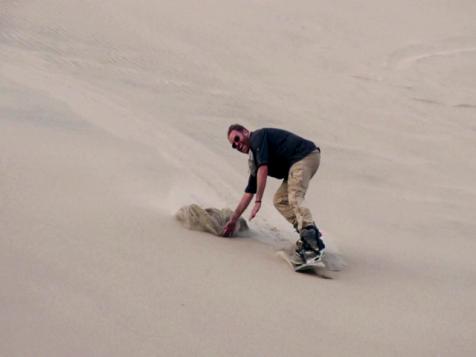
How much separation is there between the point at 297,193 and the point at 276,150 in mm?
369

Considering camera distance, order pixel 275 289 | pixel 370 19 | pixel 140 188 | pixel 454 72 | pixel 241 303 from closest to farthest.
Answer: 1. pixel 241 303
2. pixel 275 289
3. pixel 140 188
4. pixel 454 72
5. pixel 370 19

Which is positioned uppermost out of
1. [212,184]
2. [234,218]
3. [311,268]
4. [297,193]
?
[297,193]

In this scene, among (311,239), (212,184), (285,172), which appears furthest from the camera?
(212,184)

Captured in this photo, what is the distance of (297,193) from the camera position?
5.45 m

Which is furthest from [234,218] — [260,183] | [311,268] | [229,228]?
[311,268]

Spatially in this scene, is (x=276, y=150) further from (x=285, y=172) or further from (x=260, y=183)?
(x=260, y=183)

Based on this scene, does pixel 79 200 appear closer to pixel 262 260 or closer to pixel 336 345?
pixel 262 260

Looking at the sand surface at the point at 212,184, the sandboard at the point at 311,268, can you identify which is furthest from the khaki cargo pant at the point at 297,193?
the sand surface at the point at 212,184

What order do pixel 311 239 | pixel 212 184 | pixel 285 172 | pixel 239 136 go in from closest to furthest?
pixel 311 239
pixel 239 136
pixel 285 172
pixel 212 184

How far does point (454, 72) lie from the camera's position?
16.2 meters

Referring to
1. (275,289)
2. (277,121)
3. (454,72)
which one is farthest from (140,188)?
(454,72)

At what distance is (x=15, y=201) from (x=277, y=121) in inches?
265

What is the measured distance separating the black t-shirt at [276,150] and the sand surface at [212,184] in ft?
2.01

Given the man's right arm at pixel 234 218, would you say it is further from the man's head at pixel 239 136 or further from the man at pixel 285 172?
the man's head at pixel 239 136
